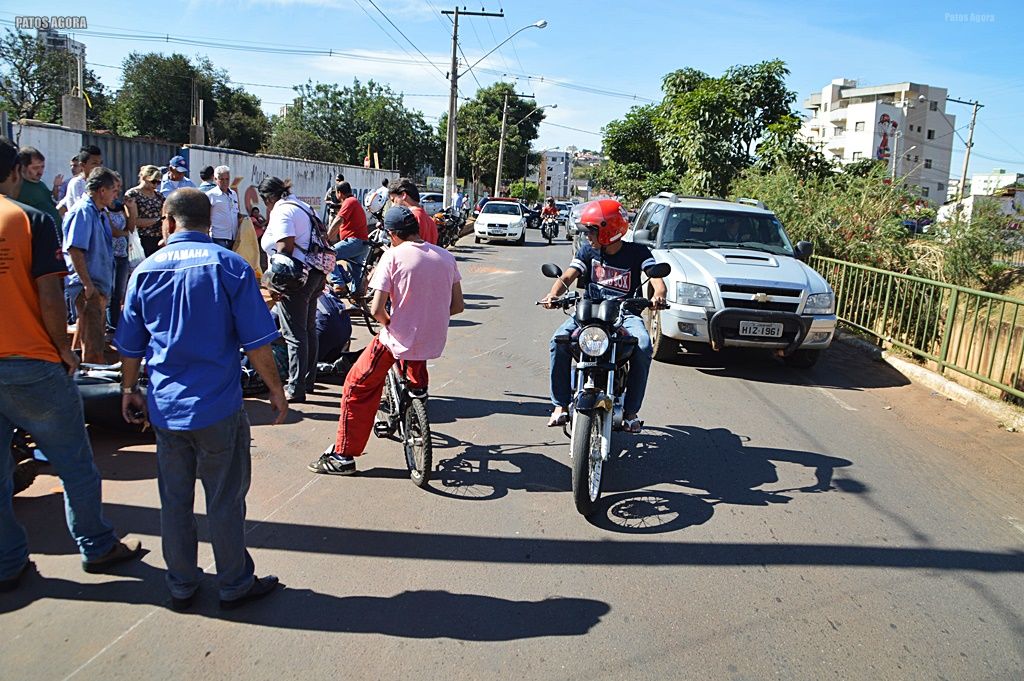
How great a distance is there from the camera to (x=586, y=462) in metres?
4.33

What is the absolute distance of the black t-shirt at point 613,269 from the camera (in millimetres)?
5406

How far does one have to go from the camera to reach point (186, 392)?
3160 mm

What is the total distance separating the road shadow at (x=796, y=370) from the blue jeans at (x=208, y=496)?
626cm

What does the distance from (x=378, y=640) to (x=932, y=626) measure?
2.52 m

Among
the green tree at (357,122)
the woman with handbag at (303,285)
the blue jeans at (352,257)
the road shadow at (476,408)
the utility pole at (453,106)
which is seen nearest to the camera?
the woman with handbag at (303,285)

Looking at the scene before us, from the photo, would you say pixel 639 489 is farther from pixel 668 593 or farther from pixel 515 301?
pixel 515 301

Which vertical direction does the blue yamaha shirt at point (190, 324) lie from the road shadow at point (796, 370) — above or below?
above

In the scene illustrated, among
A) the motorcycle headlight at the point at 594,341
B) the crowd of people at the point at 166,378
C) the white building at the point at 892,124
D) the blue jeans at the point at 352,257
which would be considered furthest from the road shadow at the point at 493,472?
the white building at the point at 892,124

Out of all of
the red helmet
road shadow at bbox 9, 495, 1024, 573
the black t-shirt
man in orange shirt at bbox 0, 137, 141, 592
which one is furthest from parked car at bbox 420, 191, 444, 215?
man in orange shirt at bbox 0, 137, 141, 592

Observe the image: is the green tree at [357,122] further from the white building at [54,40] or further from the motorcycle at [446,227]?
the motorcycle at [446,227]

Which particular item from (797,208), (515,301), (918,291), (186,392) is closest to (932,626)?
(186,392)

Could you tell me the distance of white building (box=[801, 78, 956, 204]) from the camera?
77.9 meters

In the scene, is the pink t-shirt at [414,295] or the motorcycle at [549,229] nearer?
the pink t-shirt at [414,295]

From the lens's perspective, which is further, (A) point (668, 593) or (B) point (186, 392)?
(A) point (668, 593)
